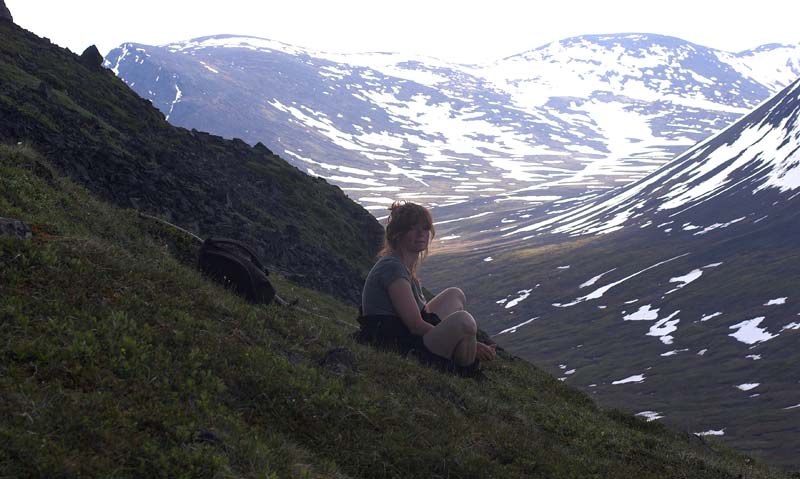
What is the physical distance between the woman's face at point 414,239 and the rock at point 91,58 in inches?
1555

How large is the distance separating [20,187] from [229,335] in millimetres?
5552

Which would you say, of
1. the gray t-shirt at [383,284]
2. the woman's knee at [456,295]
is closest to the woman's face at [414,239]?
the gray t-shirt at [383,284]

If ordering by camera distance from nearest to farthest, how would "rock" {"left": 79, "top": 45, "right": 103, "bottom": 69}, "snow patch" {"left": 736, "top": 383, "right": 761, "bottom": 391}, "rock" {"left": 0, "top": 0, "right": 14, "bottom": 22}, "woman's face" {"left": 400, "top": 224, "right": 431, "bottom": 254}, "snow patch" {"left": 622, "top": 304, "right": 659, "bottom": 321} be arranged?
1. "woman's face" {"left": 400, "top": 224, "right": 431, "bottom": 254}
2. "rock" {"left": 79, "top": 45, "right": 103, "bottom": 69}
3. "rock" {"left": 0, "top": 0, "right": 14, "bottom": 22}
4. "snow patch" {"left": 736, "top": 383, "right": 761, "bottom": 391}
5. "snow patch" {"left": 622, "top": 304, "right": 659, "bottom": 321}

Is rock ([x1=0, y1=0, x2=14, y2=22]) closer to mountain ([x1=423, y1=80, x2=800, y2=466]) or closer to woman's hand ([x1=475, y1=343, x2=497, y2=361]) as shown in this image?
woman's hand ([x1=475, y1=343, x2=497, y2=361])

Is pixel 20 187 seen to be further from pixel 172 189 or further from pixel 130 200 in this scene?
pixel 172 189

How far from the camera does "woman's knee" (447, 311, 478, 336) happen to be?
11969 millimetres

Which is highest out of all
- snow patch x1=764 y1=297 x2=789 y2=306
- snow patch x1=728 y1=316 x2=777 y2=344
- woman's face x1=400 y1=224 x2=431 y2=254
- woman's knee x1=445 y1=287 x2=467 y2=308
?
woman's face x1=400 y1=224 x2=431 y2=254

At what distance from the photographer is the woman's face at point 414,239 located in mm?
12273

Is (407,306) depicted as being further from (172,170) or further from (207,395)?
(172,170)

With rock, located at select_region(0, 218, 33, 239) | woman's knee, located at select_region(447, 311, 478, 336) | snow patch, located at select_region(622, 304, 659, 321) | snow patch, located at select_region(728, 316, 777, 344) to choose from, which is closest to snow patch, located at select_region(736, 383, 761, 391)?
snow patch, located at select_region(728, 316, 777, 344)

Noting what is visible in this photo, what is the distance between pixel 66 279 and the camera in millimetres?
9188

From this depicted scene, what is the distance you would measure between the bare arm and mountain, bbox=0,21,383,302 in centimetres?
1342

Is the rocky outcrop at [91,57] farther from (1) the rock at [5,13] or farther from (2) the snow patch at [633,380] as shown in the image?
(2) the snow patch at [633,380]

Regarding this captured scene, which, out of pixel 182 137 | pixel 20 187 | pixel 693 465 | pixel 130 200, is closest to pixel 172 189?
pixel 130 200
